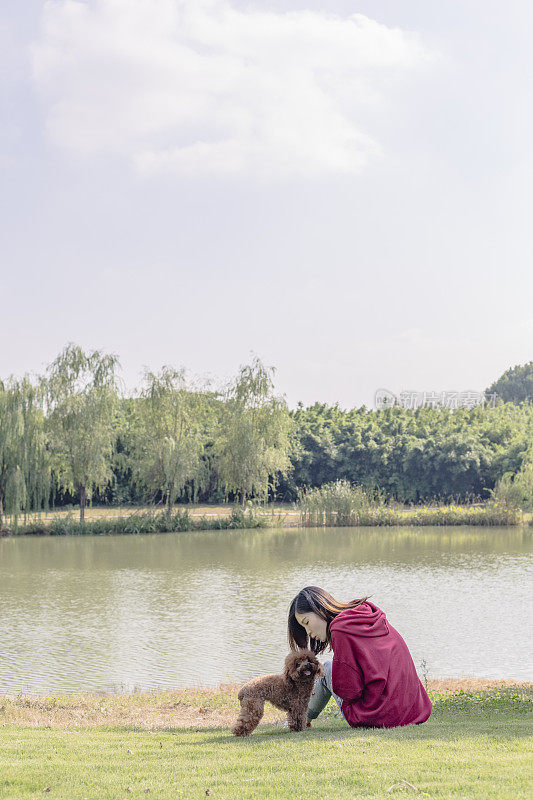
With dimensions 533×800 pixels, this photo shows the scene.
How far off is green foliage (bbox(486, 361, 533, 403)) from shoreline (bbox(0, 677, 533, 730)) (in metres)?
86.0

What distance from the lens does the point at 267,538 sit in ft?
90.4

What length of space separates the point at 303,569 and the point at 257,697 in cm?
1480

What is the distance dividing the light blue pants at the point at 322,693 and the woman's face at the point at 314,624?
0.23 m

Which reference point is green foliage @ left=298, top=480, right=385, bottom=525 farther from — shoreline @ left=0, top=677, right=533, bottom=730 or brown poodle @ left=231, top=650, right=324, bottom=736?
brown poodle @ left=231, top=650, right=324, bottom=736

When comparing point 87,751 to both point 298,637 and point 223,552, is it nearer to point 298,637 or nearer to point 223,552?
point 298,637

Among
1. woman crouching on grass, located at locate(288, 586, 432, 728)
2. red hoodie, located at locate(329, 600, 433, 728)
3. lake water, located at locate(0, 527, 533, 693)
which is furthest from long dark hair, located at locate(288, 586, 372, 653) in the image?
lake water, located at locate(0, 527, 533, 693)

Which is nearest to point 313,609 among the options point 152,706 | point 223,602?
point 152,706

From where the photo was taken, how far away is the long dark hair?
479cm

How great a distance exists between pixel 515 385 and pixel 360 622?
305 ft

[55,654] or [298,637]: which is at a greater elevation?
[298,637]

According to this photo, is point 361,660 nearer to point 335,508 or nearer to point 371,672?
point 371,672

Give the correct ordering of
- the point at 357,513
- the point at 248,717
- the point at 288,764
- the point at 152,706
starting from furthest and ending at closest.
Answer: the point at 357,513 → the point at 152,706 → the point at 248,717 → the point at 288,764

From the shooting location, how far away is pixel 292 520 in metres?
32.6

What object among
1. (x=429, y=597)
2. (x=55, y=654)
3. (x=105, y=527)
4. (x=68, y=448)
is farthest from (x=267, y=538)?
(x=55, y=654)
